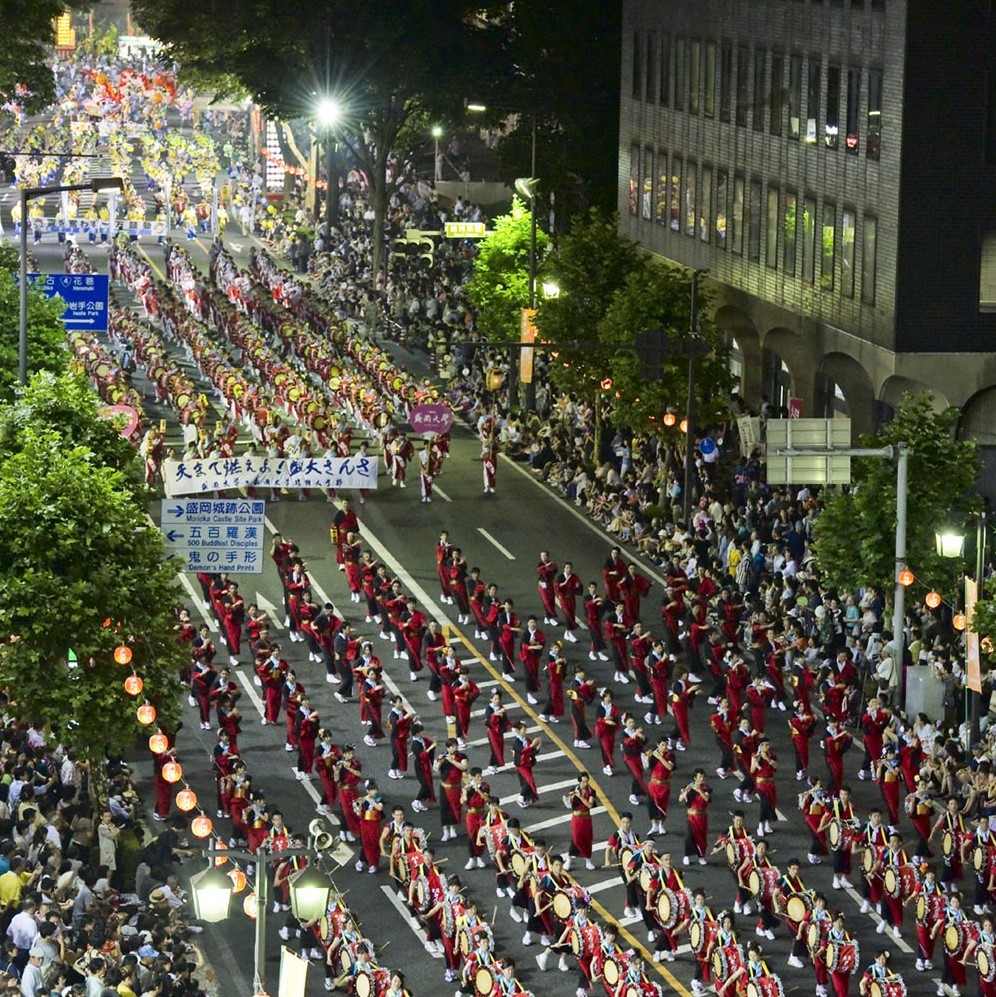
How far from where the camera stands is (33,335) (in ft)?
169

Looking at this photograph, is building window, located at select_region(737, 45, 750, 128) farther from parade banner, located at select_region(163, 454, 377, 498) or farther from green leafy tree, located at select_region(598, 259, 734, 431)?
parade banner, located at select_region(163, 454, 377, 498)

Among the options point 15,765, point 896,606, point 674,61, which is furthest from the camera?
point 674,61

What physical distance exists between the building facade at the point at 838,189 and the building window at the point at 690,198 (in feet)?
0.22

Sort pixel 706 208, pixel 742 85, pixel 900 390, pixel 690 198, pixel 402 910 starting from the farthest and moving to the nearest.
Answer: pixel 690 198 → pixel 706 208 → pixel 742 85 → pixel 900 390 → pixel 402 910

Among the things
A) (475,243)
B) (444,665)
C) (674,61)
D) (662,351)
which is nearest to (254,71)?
(475,243)

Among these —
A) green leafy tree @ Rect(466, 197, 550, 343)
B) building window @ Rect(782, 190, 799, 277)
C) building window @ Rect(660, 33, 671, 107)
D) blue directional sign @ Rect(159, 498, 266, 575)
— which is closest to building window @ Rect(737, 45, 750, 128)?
building window @ Rect(782, 190, 799, 277)

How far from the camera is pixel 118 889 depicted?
114 feet

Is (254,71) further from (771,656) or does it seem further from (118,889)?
(118,889)

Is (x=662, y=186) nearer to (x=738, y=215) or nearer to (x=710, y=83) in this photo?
(x=710, y=83)

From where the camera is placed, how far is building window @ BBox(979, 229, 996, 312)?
52.2 m

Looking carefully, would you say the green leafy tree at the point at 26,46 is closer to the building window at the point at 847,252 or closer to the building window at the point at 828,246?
the building window at the point at 828,246

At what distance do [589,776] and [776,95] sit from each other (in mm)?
25284

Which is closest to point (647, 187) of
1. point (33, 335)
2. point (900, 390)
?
point (900, 390)

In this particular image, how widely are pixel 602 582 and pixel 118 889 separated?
17172 millimetres
